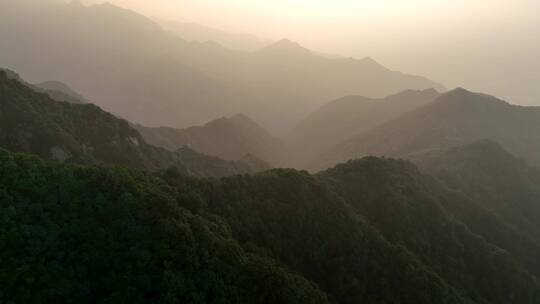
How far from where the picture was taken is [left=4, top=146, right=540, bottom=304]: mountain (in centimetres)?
2152

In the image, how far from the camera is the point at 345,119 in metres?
150

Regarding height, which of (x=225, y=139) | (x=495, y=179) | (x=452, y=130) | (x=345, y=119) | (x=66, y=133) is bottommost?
(x=225, y=139)

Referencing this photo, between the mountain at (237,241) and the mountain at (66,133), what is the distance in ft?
51.8

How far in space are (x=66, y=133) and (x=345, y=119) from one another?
116m

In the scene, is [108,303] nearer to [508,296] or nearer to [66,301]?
[66,301]

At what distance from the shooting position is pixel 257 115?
184 metres

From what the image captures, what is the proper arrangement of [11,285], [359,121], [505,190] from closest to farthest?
[11,285] < [505,190] < [359,121]

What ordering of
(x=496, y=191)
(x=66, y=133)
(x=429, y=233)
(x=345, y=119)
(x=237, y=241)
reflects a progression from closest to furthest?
(x=237, y=241) → (x=429, y=233) → (x=66, y=133) → (x=496, y=191) → (x=345, y=119)

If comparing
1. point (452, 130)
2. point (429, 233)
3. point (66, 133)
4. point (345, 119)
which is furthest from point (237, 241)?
point (345, 119)

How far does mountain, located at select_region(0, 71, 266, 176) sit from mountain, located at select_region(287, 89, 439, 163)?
8116 centimetres

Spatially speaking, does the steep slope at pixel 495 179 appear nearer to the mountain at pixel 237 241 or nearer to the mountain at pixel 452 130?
the mountain at pixel 452 130

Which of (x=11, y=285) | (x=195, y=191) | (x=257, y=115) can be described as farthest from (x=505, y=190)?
(x=257, y=115)

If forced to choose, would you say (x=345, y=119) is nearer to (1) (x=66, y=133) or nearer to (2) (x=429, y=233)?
(2) (x=429, y=233)

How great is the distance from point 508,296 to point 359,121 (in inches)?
4314
